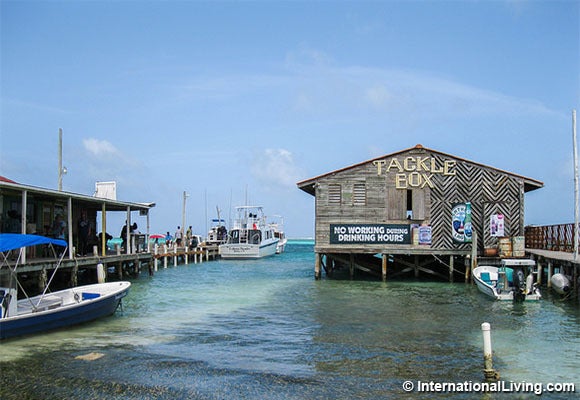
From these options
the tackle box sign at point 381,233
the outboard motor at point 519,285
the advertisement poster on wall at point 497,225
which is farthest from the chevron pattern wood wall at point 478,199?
the outboard motor at point 519,285

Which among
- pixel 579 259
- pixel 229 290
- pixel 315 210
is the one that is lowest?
pixel 229 290

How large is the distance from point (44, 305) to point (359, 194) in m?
15.7

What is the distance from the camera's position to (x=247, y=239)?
52.0 meters

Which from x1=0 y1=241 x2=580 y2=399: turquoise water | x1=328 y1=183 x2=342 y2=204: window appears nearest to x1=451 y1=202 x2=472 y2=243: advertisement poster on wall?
x1=0 y1=241 x2=580 y2=399: turquoise water

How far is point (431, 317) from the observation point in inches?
671

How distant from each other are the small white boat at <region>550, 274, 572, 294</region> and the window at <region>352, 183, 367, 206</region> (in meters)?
9.15

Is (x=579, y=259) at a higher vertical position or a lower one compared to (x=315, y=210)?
lower

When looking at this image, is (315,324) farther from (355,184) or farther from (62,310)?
(355,184)

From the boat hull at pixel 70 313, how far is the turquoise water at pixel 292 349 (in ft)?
0.93

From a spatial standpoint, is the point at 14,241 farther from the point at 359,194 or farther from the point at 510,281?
the point at 510,281

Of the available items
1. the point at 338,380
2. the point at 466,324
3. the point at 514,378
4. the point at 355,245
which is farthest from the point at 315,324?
the point at 355,245

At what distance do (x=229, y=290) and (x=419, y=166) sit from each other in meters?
10.9

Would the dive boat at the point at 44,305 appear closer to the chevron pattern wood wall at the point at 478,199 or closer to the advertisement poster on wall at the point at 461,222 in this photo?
the chevron pattern wood wall at the point at 478,199

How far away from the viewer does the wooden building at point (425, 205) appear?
86.4 feet
